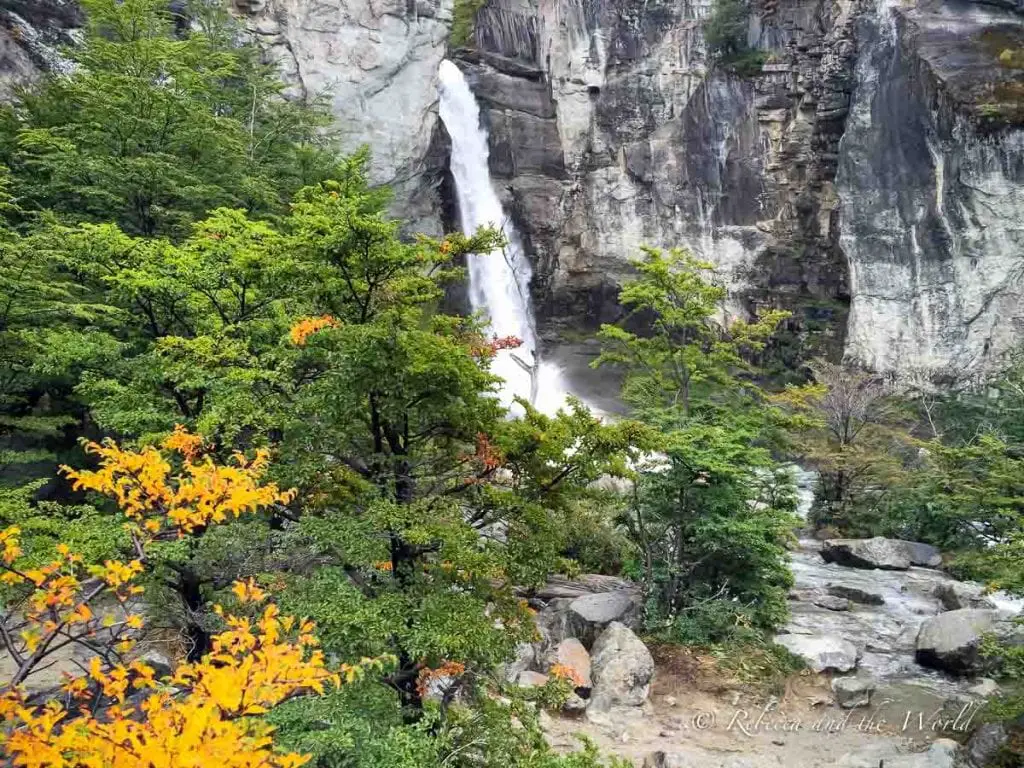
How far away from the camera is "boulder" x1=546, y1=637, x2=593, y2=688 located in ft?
30.0

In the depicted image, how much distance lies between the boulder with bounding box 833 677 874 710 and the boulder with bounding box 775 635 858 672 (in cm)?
35

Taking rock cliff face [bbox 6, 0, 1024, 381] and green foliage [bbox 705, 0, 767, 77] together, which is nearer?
rock cliff face [bbox 6, 0, 1024, 381]

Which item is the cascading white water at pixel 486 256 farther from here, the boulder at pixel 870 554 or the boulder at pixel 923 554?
the boulder at pixel 923 554

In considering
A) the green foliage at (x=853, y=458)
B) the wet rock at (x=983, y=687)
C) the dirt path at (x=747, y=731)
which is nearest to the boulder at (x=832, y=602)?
the wet rock at (x=983, y=687)

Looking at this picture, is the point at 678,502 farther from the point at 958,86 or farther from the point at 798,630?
the point at 958,86

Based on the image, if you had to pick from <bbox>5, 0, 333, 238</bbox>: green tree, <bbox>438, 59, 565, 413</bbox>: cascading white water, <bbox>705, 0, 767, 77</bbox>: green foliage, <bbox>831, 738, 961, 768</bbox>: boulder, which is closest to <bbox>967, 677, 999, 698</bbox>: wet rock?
<bbox>831, 738, 961, 768</bbox>: boulder

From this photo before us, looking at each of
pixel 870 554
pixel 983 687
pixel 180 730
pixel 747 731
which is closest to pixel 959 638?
pixel 983 687

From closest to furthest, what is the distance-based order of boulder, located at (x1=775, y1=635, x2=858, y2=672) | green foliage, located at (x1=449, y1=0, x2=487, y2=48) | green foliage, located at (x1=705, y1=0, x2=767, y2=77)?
boulder, located at (x1=775, y1=635, x2=858, y2=672)
green foliage, located at (x1=705, y1=0, x2=767, y2=77)
green foliage, located at (x1=449, y1=0, x2=487, y2=48)

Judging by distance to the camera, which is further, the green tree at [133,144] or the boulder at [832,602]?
the boulder at [832,602]

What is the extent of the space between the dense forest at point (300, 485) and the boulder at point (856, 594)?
3002mm

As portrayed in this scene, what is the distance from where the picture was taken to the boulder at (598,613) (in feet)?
34.7

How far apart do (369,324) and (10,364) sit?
6049mm

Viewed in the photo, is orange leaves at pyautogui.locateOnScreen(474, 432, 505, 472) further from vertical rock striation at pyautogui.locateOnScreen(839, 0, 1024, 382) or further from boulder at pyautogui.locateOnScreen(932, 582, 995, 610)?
vertical rock striation at pyautogui.locateOnScreen(839, 0, 1024, 382)

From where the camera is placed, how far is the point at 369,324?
17.4ft
